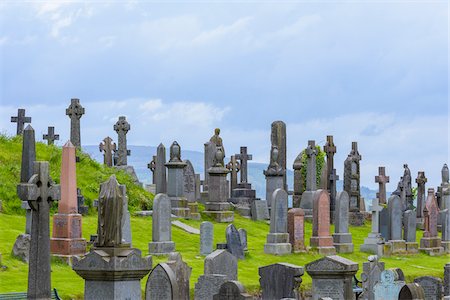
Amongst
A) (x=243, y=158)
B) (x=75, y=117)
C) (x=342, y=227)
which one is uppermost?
(x=75, y=117)

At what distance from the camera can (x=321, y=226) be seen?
32.4 metres

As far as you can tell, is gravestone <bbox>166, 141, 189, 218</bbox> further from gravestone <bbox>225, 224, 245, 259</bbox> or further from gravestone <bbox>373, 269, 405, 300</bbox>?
gravestone <bbox>373, 269, 405, 300</bbox>

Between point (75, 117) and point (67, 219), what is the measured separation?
16.0 meters

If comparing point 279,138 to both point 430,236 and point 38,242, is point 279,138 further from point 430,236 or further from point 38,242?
point 38,242

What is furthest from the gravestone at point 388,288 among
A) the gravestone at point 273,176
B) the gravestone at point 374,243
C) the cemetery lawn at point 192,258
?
the gravestone at point 273,176

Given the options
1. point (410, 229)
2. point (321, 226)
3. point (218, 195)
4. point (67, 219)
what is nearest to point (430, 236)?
point (410, 229)

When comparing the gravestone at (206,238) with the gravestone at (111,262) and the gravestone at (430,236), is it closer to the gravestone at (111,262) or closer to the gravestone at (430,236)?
the gravestone at (430,236)

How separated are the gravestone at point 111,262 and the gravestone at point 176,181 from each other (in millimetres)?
20259

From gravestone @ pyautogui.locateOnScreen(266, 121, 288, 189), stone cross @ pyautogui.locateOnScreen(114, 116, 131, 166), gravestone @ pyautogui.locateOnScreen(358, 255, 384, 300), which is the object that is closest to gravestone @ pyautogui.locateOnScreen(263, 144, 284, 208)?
gravestone @ pyautogui.locateOnScreen(266, 121, 288, 189)

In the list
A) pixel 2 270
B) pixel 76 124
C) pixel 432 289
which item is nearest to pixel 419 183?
pixel 76 124

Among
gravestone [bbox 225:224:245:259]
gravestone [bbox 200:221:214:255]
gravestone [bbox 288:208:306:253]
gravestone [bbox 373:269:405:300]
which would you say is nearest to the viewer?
gravestone [bbox 373:269:405:300]

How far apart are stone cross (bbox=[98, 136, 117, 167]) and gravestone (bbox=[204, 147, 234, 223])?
13206 millimetres

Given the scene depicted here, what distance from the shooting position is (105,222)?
14.7 m

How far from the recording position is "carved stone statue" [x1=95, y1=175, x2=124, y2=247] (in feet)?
48.1
